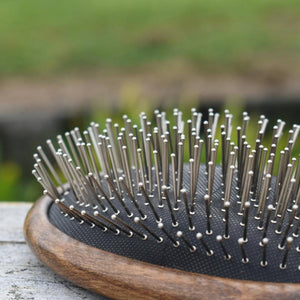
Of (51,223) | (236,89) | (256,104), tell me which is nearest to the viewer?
→ (51,223)

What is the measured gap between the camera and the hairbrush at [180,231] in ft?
2.87

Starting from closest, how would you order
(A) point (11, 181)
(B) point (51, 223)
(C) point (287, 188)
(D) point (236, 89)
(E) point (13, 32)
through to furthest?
(C) point (287, 188) < (B) point (51, 223) < (A) point (11, 181) < (D) point (236, 89) < (E) point (13, 32)

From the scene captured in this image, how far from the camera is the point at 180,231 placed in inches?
36.4

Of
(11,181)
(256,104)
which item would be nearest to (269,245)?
(11,181)

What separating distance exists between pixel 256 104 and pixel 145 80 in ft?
4.11

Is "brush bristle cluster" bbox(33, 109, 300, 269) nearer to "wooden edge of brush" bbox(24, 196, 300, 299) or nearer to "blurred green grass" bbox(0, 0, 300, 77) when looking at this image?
"wooden edge of brush" bbox(24, 196, 300, 299)

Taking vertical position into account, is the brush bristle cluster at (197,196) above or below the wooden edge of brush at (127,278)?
above

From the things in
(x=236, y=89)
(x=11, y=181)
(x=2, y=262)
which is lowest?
(x=236, y=89)

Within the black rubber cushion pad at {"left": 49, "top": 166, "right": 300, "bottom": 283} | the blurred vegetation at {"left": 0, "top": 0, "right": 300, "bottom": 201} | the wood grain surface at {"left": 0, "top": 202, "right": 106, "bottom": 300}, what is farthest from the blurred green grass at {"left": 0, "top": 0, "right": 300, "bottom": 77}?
the black rubber cushion pad at {"left": 49, "top": 166, "right": 300, "bottom": 283}

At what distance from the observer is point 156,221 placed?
0.97 meters

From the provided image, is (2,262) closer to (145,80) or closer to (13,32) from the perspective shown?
(145,80)

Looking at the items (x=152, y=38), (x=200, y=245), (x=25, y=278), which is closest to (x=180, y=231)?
(x=200, y=245)

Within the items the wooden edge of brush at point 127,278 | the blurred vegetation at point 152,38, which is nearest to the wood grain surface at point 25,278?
the wooden edge of brush at point 127,278

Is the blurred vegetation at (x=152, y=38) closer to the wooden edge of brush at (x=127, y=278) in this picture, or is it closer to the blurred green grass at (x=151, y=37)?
the blurred green grass at (x=151, y=37)
